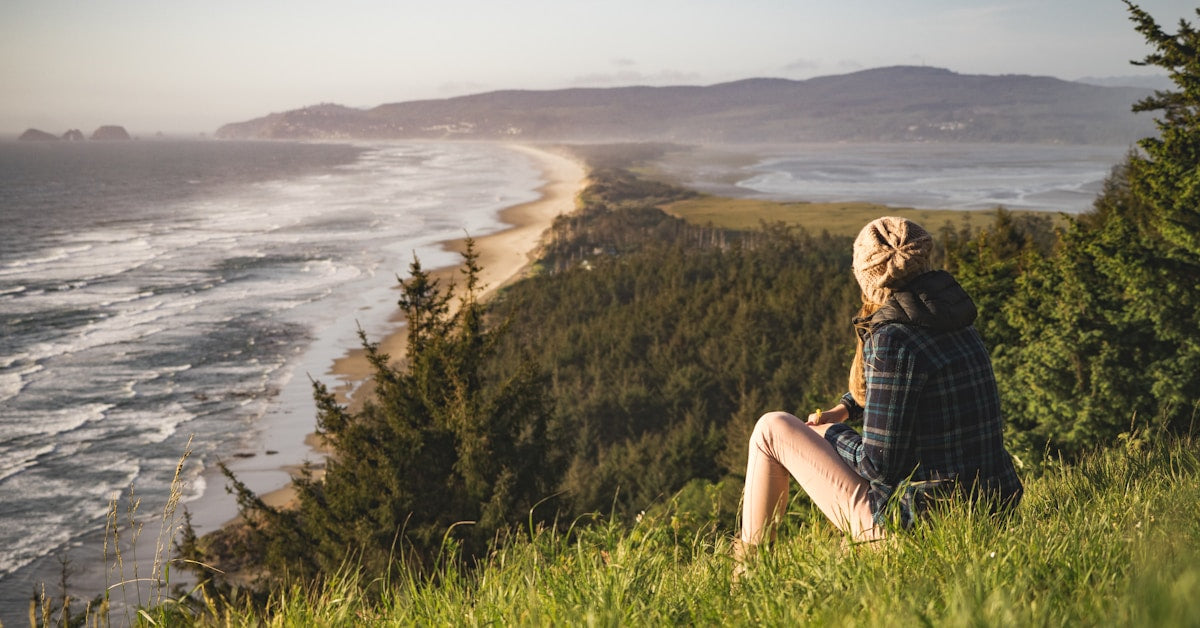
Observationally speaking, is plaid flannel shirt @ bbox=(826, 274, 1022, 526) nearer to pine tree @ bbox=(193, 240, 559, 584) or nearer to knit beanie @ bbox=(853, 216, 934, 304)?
knit beanie @ bbox=(853, 216, 934, 304)

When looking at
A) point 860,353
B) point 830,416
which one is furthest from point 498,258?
point 860,353

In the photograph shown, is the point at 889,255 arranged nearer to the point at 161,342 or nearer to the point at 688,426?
the point at 688,426

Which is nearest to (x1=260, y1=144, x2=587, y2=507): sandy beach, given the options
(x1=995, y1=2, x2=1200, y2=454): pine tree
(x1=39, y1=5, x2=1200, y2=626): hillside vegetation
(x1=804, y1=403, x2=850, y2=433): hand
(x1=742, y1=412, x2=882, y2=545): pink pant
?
(x1=39, y1=5, x2=1200, y2=626): hillside vegetation

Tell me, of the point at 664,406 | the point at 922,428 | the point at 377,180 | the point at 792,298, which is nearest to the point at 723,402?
the point at 664,406

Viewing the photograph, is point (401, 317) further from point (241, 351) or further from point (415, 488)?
point (415, 488)

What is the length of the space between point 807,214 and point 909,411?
79846 millimetres

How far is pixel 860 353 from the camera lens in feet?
12.1

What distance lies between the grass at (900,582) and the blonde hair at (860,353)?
26.1 inches

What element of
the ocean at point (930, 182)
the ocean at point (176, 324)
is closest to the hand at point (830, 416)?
the ocean at point (176, 324)

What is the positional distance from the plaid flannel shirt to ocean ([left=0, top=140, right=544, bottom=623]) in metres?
17.4

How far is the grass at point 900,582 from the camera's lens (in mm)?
1805

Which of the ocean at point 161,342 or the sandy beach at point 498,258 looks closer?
the ocean at point 161,342

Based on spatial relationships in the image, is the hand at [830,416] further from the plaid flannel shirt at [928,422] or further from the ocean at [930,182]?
the ocean at [930,182]

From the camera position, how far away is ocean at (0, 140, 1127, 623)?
21.1 meters
